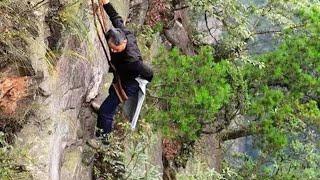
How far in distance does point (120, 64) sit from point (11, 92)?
4.70 feet

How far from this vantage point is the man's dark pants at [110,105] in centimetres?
589

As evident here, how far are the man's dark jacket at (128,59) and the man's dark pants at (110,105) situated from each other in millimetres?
85

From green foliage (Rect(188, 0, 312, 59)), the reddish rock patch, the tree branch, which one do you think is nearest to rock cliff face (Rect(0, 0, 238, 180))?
the reddish rock patch

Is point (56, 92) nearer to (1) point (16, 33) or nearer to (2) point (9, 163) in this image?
(1) point (16, 33)

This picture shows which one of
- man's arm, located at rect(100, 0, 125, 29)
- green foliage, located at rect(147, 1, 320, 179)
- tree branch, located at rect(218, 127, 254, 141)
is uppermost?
man's arm, located at rect(100, 0, 125, 29)

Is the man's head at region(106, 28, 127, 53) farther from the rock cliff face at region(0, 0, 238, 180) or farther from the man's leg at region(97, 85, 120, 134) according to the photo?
the man's leg at region(97, 85, 120, 134)

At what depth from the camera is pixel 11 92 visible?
447 centimetres

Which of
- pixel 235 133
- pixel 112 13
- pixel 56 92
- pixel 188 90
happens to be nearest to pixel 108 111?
pixel 56 92

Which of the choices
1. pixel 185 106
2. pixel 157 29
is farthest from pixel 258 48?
pixel 185 106

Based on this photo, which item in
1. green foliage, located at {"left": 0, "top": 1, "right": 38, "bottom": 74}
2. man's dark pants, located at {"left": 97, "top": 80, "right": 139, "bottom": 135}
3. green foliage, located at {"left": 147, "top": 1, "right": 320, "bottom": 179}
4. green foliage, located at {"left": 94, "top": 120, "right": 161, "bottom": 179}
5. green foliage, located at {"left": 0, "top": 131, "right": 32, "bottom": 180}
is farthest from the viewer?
green foliage, located at {"left": 147, "top": 1, "right": 320, "bottom": 179}

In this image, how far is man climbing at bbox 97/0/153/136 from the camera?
17.4 ft

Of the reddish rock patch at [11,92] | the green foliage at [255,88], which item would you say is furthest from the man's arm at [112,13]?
the green foliage at [255,88]

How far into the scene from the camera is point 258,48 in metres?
11.7

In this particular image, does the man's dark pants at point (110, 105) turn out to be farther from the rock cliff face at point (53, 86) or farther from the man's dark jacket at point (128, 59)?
the rock cliff face at point (53, 86)
